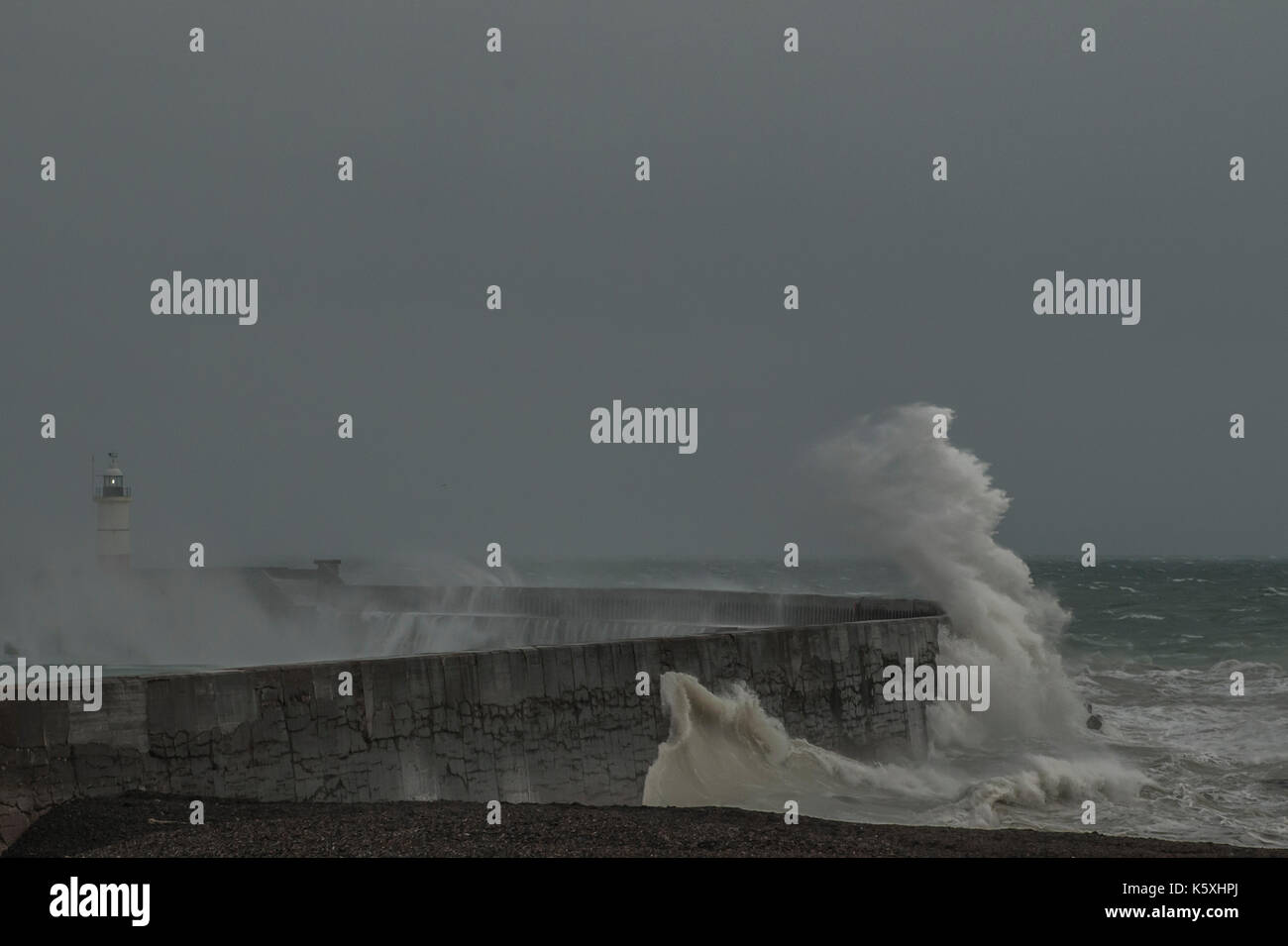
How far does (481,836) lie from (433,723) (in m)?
3.16

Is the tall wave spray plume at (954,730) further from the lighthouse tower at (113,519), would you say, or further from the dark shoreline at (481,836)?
the lighthouse tower at (113,519)

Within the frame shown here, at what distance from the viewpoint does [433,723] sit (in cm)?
1043

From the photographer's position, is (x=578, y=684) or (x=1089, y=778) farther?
(x=1089, y=778)

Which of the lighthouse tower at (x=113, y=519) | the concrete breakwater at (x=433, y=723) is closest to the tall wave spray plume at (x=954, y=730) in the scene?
the concrete breakwater at (x=433, y=723)

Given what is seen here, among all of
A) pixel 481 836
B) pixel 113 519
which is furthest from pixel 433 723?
pixel 113 519

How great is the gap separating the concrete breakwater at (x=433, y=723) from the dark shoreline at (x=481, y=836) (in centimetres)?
36

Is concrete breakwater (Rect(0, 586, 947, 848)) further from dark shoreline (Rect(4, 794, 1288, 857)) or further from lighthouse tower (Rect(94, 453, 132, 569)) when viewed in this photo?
lighthouse tower (Rect(94, 453, 132, 569))

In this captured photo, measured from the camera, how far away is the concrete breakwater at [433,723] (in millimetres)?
Answer: 8586

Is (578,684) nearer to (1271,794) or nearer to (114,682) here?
(114,682)

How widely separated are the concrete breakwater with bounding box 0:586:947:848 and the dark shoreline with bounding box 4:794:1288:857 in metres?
0.36

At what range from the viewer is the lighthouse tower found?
29953 mm
